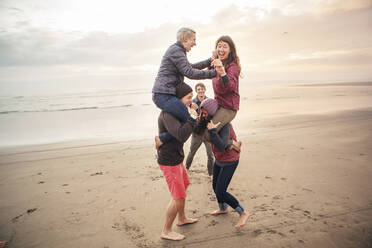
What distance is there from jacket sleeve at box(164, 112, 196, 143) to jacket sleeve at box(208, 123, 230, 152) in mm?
281

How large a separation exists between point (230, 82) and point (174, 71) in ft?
2.47

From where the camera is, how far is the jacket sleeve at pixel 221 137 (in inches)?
109

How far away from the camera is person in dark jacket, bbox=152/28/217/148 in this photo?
2751 mm

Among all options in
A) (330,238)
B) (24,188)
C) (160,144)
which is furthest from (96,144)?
(330,238)

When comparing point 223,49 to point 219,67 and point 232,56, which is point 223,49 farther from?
point 219,67

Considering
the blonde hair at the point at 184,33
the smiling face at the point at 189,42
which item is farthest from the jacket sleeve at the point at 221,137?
the blonde hair at the point at 184,33

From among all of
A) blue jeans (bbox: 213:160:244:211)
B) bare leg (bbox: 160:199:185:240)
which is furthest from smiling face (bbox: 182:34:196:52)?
bare leg (bbox: 160:199:185:240)

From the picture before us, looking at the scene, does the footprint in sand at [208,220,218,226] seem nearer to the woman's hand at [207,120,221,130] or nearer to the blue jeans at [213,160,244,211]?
the blue jeans at [213,160,244,211]

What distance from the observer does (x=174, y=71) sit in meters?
2.94

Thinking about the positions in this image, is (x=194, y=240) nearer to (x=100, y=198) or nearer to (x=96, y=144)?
(x=100, y=198)

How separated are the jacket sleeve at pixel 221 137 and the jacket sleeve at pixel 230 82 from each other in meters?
0.49

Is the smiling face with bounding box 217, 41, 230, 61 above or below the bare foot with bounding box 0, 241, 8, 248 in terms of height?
above

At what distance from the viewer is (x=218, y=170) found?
332 cm

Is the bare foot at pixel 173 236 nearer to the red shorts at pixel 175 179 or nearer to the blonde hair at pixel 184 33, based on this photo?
the red shorts at pixel 175 179
